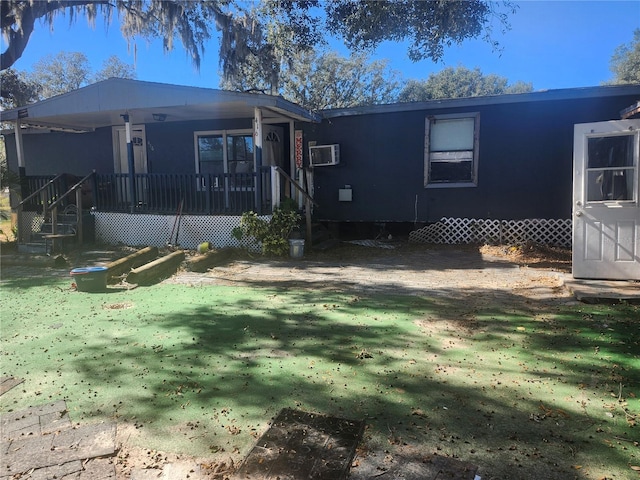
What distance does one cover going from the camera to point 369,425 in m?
2.77

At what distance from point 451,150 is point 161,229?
7.03m

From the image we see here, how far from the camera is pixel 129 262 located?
310 inches

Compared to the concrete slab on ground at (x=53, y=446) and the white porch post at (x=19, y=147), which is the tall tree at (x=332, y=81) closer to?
the white porch post at (x=19, y=147)

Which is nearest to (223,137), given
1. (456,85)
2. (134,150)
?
(134,150)

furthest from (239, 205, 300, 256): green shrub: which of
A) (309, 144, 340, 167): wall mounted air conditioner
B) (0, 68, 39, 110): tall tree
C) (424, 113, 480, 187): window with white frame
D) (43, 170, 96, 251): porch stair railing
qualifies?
(0, 68, 39, 110): tall tree

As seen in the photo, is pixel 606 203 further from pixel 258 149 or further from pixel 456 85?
pixel 456 85

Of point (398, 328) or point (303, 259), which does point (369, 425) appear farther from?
point (303, 259)

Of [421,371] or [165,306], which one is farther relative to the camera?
[165,306]

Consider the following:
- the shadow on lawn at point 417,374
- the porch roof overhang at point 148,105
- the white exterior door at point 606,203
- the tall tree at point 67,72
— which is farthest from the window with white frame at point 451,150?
the tall tree at point 67,72

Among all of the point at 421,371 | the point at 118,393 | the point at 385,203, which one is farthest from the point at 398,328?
the point at 385,203

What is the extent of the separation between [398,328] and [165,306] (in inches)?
114

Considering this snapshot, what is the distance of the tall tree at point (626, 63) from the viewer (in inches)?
1040

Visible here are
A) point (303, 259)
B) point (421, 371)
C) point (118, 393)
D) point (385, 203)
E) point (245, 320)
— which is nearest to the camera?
point (118, 393)

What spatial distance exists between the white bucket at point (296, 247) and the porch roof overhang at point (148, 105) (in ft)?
8.83
